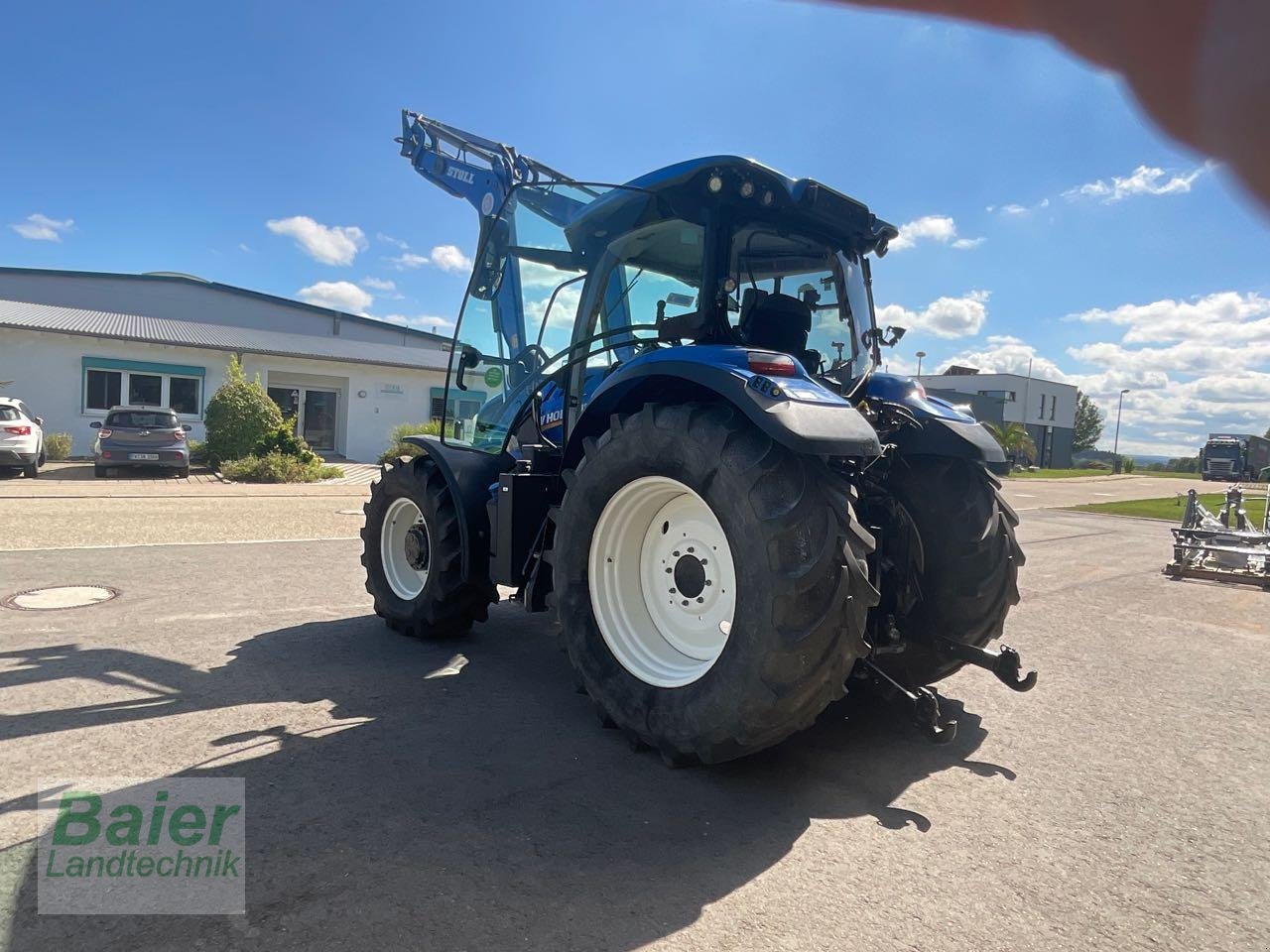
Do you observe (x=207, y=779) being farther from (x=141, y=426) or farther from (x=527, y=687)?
(x=141, y=426)

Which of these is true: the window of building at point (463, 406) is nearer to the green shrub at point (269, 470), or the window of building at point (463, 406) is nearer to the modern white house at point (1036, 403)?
the green shrub at point (269, 470)

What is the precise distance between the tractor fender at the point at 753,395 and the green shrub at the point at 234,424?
1720 centimetres

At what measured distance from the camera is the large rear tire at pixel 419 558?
503 cm

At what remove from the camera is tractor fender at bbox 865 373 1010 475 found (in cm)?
391

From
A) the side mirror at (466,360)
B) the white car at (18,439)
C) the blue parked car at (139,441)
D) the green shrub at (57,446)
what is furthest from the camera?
the green shrub at (57,446)

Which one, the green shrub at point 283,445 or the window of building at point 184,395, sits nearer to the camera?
the green shrub at point 283,445

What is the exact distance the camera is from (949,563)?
13.1 ft

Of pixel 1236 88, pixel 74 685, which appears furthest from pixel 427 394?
pixel 1236 88

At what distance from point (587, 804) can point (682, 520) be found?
1365mm

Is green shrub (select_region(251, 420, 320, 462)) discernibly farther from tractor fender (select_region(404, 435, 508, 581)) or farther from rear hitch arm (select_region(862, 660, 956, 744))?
rear hitch arm (select_region(862, 660, 956, 744))

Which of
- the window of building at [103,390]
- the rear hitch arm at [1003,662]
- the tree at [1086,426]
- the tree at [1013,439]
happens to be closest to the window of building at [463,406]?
the rear hitch arm at [1003,662]

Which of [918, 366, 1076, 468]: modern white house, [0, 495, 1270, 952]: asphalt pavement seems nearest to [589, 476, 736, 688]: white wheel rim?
[0, 495, 1270, 952]: asphalt pavement

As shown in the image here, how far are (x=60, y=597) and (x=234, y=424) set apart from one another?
46.1 feet

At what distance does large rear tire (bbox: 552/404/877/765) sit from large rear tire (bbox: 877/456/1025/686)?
1012 millimetres
